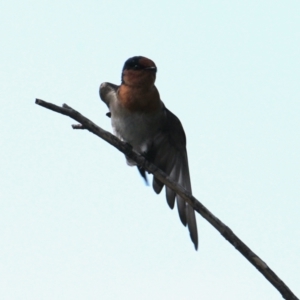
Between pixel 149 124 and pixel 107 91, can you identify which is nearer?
pixel 149 124

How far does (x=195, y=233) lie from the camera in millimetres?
8797

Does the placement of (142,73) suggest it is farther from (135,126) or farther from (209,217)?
(209,217)

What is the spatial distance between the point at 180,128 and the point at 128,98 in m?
0.92

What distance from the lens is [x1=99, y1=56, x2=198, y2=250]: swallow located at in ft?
31.9

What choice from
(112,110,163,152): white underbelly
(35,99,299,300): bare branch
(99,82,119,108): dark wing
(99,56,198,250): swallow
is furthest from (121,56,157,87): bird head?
(35,99,299,300): bare branch

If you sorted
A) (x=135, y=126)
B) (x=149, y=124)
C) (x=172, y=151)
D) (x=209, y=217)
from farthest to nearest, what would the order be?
1. (x=172, y=151)
2. (x=149, y=124)
3. (x=135, y=126)
4. (x=209, y=217)

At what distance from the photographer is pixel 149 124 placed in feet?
32.3

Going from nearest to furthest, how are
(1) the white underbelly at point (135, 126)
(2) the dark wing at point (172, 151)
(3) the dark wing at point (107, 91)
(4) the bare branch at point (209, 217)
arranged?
(4) the bare branch at point (209, 217) → (1) the white underbelly at point (135, 126) → (2) the dark wing at point (172, 151) → (3) the dark wing at point (107, 91)

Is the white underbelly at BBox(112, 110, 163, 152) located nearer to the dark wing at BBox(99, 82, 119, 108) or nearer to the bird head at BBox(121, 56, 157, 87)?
the bird head at BBox(121, 56, 157, 87)

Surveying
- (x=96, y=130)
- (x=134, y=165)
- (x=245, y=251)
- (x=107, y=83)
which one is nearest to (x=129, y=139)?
(x=134, y=165)

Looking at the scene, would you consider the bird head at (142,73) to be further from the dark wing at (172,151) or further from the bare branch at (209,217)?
the bare branch at (209,217)

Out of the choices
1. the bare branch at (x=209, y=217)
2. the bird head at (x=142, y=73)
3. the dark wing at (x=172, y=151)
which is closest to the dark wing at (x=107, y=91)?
the bird head at (x=142, y=73)

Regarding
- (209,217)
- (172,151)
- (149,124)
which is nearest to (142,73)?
(149,124)

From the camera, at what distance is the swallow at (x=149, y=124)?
31.9 ft
